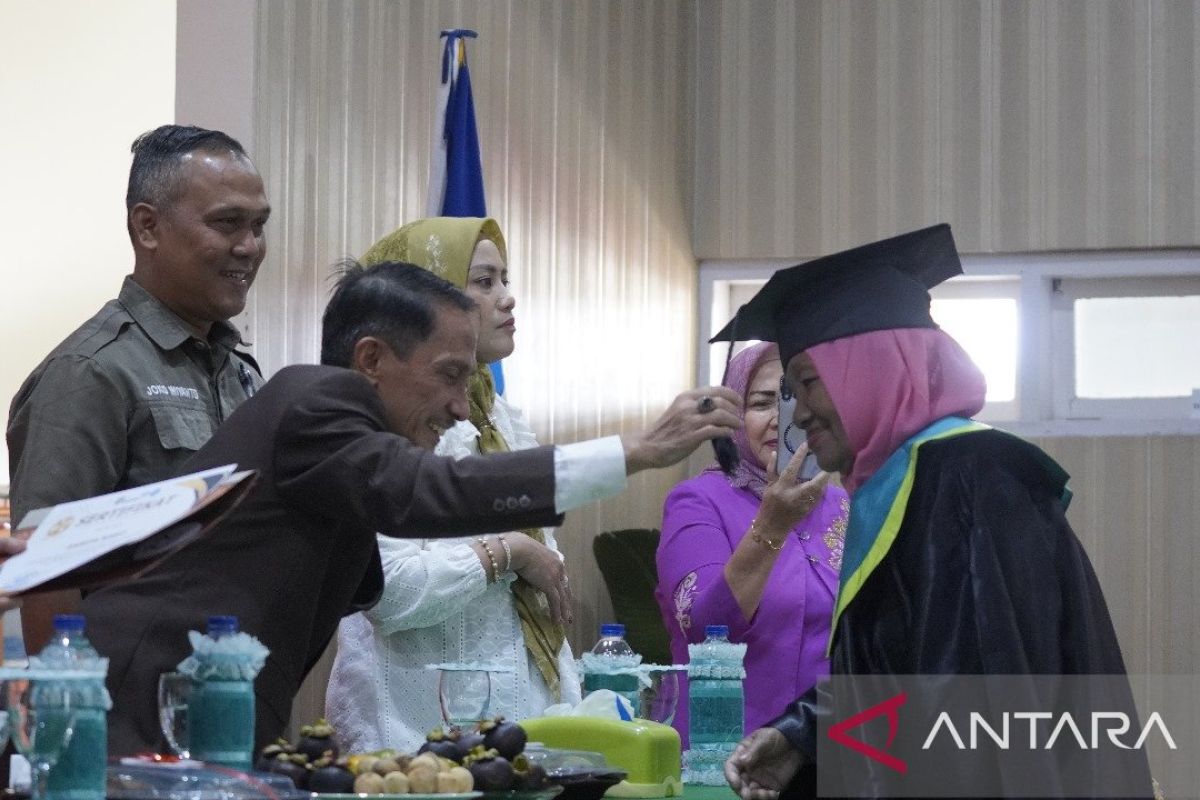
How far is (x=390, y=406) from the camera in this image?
7.36 feet

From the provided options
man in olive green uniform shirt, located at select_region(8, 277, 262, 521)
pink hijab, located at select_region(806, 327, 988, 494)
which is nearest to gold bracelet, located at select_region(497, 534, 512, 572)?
man in olive green uniform shirt, located at select_region(8, 277, 262, 521)

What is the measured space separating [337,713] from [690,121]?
3.96 meters

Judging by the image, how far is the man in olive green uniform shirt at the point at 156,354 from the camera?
8.03ft

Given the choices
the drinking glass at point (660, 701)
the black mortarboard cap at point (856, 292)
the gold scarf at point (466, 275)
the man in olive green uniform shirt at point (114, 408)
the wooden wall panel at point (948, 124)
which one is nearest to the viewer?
the black mortarboard cap at point (856, 292)

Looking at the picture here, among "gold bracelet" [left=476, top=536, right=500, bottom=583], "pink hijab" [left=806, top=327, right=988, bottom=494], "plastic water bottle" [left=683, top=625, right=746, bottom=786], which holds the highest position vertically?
"pink hijab" [left=806, top=327, right=988, bottom=494]

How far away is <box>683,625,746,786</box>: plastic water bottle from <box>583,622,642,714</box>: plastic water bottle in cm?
10

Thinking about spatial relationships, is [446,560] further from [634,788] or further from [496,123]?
[496,123]

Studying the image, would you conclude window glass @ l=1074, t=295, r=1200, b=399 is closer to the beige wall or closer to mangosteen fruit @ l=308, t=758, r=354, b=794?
the beige wall

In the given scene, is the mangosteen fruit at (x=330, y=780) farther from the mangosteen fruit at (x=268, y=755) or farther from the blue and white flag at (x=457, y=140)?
the blue and white flag at (x=457, y=140)

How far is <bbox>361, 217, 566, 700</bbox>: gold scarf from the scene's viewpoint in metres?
3.23

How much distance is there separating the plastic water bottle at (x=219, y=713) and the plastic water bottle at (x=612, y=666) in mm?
1136

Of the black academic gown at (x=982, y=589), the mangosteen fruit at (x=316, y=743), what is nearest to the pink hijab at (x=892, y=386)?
the black academic gown at (x=982, y=589)

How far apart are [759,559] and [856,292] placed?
1162mm

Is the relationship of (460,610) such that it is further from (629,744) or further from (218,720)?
(218,720)
